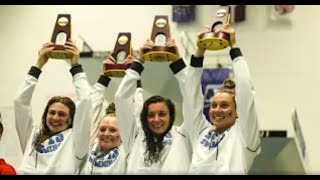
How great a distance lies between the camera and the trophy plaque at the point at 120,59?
3.29m

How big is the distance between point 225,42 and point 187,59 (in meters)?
2.56

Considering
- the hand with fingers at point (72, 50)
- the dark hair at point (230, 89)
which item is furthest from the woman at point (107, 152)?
the dark hair at point (230, 89)

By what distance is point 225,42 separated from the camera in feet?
9.57

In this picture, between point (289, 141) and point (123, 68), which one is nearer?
point (123, 68)

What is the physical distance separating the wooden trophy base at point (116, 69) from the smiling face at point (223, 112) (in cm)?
59

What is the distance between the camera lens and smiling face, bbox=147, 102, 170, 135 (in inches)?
120

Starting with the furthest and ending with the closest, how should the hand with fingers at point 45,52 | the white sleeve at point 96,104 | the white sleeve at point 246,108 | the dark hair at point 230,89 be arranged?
1. the white sleeve at point 96,104
2. the hand with fingers at point 45,52
3. the dark hair at point 230,89
4. the white sleeve at point 246,108

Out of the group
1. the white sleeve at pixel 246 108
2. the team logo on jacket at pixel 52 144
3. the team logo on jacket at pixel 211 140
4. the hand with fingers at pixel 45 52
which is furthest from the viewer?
the hand with fingers at pixel 45 52

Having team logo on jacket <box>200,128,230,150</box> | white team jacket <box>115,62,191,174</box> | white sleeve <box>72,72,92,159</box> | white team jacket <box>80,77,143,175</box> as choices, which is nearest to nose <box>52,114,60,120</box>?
white sleeve <box>72,72,92,159</box>

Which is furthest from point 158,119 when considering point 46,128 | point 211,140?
point 46,128

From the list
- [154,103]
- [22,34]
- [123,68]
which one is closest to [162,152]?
[154,103]

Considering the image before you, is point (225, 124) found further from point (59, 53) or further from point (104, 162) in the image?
point (59, 53)

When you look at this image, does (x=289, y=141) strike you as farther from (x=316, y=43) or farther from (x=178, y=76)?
(x=178, y=76)

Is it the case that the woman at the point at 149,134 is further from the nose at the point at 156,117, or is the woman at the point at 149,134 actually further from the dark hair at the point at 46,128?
the dark hair at the point at 46,128
